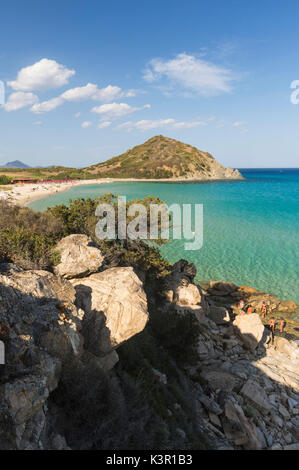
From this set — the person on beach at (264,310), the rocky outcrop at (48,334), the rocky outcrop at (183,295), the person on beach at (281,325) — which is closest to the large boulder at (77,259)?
the rocky outcrop at (48,334)

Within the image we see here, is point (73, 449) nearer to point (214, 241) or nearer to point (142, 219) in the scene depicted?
point (142, 219)

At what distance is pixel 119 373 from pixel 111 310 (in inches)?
62.8

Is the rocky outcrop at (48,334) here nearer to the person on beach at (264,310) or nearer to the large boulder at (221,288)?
the person on beach at (264,310)

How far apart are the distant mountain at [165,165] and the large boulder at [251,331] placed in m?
118

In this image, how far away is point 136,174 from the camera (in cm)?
12900

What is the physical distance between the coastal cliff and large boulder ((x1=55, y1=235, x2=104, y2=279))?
0.04m

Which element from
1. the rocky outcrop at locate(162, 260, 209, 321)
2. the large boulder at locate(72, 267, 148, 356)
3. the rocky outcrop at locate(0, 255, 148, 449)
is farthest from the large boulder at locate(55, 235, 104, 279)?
the rocky outcrop at locate(162, 260, 209, 321)

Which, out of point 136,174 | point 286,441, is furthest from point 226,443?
point 136,174

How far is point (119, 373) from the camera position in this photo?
21.0 feet

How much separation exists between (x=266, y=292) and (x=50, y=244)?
51.0 feet

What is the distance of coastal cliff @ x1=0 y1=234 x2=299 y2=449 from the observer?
13.4ft

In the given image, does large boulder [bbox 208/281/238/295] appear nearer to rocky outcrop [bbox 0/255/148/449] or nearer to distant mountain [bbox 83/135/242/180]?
rocky outcrop [bbox 0/255/148/449]

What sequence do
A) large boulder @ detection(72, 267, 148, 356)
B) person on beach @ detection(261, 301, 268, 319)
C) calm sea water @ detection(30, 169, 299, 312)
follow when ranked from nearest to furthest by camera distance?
large boulder @ detection(72, 267, 148, 356) → person on beach @ detection(261, 301, 268, 319) → calm sea water @ detection(30, 169, 299, 312)

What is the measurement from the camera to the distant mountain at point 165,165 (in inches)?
5123
